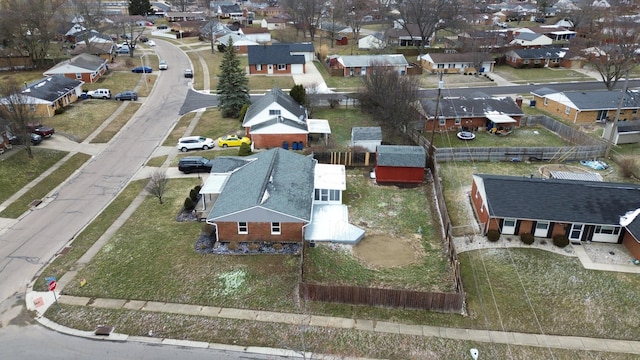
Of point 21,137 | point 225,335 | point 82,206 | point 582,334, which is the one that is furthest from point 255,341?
point 21,137

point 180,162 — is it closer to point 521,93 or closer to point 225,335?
point 225,335

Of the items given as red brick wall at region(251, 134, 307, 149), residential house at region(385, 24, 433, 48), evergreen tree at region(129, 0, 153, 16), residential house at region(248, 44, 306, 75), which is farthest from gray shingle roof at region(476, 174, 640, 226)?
evergreen tree at region(129, 0, 153, 16)

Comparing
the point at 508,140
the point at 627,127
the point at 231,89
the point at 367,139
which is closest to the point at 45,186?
the point at 231,89

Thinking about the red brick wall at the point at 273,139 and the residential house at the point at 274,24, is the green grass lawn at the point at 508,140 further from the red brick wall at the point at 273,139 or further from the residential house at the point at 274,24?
the residential house at the point at 274,24

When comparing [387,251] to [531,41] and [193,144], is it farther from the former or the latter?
[531,41]

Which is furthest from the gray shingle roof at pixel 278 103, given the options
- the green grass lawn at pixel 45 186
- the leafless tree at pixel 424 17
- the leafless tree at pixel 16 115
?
the leafless tree at pixel 424 17

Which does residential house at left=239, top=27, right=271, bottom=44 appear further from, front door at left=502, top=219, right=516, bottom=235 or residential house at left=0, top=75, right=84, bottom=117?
front door at left=502, top=219, right=516, bottom=235
